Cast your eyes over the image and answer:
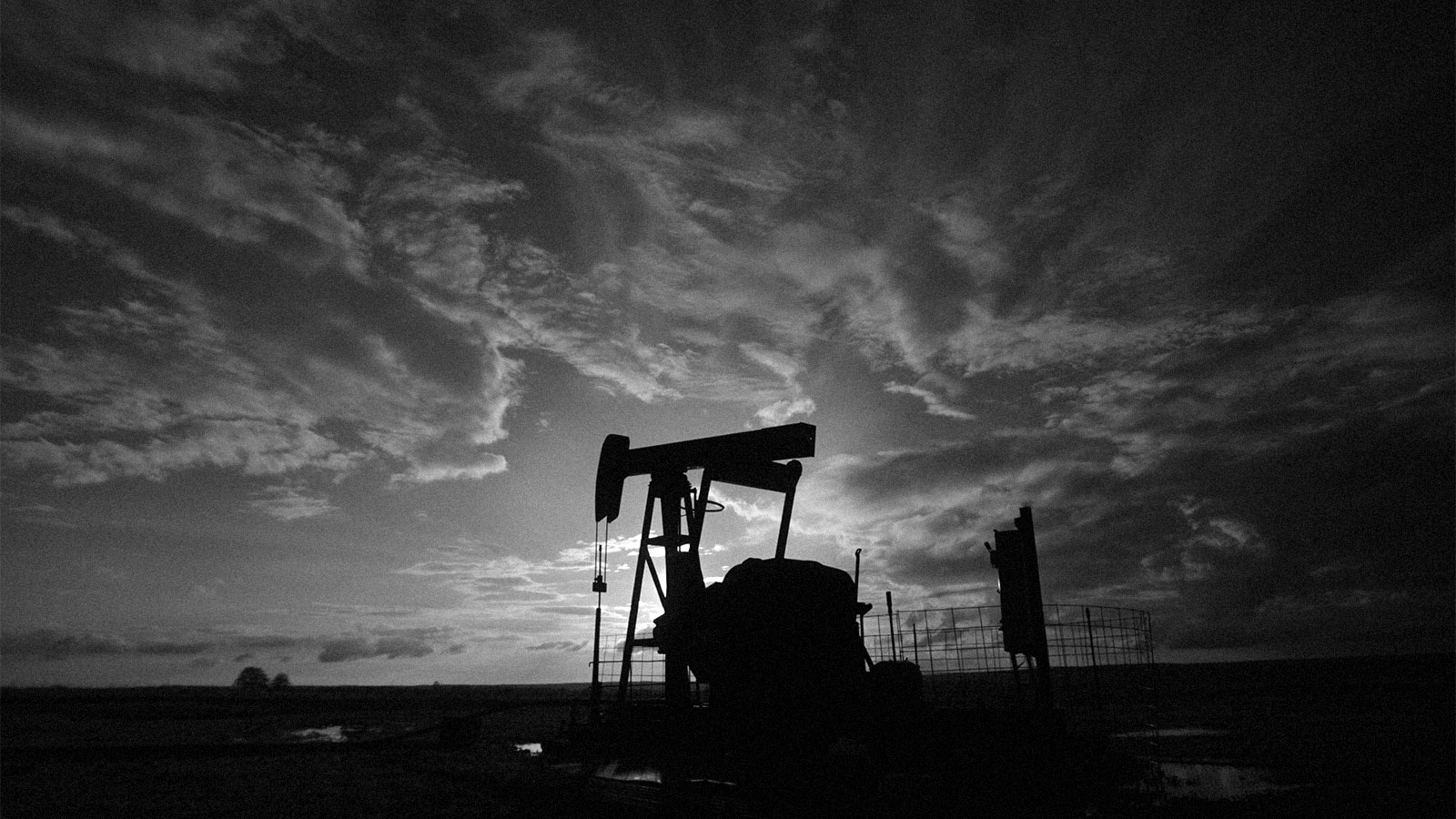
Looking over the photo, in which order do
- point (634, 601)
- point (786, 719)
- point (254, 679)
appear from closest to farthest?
point (786, 719) → point (634, 601) → point (254, 679)

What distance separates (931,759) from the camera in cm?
852

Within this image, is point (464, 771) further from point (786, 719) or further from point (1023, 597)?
point (1023, 597)

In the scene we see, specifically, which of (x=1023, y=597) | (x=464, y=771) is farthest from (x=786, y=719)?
(x=464, y=771)

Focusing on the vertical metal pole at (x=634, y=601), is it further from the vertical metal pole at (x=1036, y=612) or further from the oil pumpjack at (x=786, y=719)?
the vertical metal pole at (x=1036, y=612)

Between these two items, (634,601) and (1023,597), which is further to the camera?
(634,601)

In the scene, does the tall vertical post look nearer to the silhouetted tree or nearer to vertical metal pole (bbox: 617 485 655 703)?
vertical metal pole (bbox: 617 485 655 703)

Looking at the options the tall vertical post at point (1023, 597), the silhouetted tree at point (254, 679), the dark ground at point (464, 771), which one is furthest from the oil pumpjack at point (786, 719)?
the silhouetted tree at point (254, 679)

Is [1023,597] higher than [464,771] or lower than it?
higher

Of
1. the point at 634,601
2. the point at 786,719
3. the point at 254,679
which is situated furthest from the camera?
the point at 254,679

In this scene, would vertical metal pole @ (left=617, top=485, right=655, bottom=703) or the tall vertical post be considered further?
vertical metal pole @ (left=617, top=485, right=655, bottom=703)

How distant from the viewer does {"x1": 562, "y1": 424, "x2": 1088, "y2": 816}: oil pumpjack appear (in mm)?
7867

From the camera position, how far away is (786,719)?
29.1 ft

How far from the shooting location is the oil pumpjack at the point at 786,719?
25.8ft

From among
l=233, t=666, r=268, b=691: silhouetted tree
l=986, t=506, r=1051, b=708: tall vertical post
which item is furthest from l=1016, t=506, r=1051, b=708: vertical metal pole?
l=233, t=666, r=268, b=691: silhouetted tree
